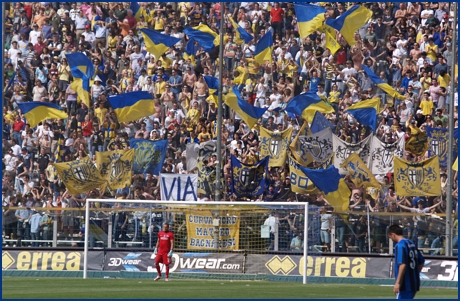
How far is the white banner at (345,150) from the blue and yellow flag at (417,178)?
54.6 inches

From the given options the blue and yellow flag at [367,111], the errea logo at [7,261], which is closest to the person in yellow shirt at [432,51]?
the blue and yellow flag at [367,111]

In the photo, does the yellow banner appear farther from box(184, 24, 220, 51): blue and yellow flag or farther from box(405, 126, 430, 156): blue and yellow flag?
box(184, 24, 220, 51): blue and yellow flag

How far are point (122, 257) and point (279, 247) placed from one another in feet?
14.5

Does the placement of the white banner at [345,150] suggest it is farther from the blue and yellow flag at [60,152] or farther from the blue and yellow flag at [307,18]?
the blue and yellow flag at [60,152]

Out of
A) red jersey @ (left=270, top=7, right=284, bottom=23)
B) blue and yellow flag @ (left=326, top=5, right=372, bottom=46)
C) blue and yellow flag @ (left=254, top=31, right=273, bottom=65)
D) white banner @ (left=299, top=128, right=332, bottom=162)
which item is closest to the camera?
white banner @ (left=299, top=128, right=332, bottom=162)

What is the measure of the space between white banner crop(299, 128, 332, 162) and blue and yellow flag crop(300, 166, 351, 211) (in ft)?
3.56

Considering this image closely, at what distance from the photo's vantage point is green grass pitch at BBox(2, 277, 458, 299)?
21.0 meters

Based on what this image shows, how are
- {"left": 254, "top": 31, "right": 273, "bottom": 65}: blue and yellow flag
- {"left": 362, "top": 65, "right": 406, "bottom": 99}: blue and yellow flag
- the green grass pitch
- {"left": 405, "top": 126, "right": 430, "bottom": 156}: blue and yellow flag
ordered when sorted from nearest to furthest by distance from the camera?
the green grass pitch, {"left": 405, "top": 126, "right": 430, "bottom": 156}: blue and yellow flag, {"left": 362, "top": 65, "right": 406, "bottom": 99}: blue and yellow flag, {"left": 254, "top": 31, "right": 273, "bottom": 65}: blue and yellow flag

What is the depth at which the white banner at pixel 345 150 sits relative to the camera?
28562 mm

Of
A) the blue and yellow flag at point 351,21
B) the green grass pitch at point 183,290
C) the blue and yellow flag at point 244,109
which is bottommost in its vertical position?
the green grass pitch at point 183,290

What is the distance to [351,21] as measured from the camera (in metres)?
30.5

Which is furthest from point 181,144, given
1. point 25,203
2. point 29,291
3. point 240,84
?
point 29,291

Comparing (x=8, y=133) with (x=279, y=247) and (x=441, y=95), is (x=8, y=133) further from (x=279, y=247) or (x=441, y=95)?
(x=441, y=95)

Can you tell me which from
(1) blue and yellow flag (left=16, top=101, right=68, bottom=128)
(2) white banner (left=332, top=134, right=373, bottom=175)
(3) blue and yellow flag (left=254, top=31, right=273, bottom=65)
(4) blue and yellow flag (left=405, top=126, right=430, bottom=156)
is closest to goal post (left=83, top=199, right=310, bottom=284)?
(2) white banner (left=332, top=134, right=373, bottom=175)
